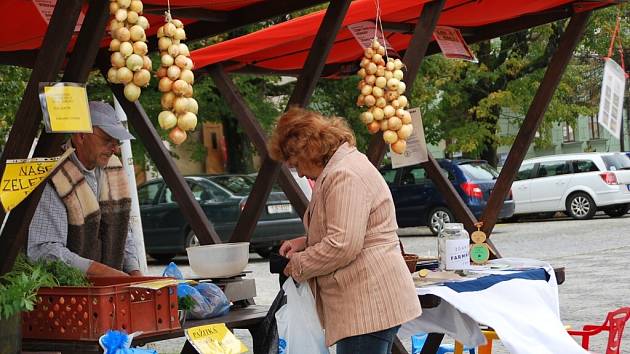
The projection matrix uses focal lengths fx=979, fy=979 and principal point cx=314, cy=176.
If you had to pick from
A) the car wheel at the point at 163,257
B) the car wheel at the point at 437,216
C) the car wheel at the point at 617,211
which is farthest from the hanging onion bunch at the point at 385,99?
the car wheel at the point at 617,211

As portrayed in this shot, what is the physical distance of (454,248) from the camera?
17.5 ft

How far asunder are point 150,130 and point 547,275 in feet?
8.01

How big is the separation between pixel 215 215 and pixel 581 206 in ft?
30.7

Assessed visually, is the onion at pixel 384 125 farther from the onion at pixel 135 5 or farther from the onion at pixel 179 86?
the onion at pixel 135 5

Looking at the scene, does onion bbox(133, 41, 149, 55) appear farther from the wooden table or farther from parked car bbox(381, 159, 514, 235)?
parked car bbox(381, 159, 514, 235)

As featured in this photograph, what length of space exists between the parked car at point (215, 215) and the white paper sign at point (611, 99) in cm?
879

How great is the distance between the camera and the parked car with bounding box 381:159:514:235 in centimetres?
1902

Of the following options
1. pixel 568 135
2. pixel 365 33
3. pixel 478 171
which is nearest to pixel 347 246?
pixel 365 33

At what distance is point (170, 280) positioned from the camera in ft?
13.1

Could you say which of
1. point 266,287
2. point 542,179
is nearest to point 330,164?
point 266,287

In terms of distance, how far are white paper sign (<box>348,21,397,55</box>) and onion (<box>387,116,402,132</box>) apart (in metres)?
0.81

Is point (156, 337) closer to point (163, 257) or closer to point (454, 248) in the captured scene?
point (454, 248)

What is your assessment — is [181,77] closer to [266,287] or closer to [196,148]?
[266,287]

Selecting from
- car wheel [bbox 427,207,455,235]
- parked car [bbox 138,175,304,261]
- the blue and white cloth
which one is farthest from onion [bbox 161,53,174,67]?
car wheel [bbox 427,207,455,235]
